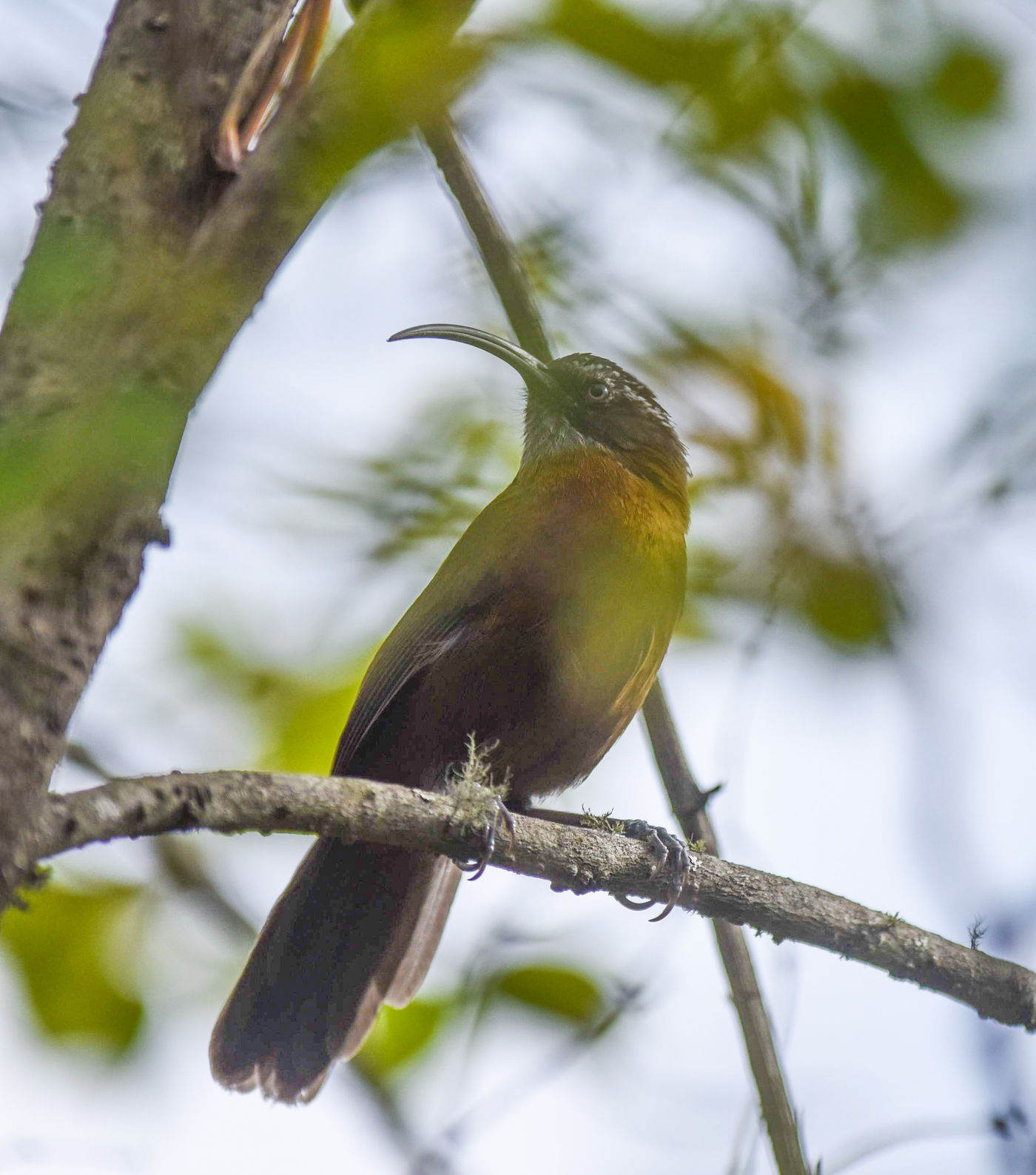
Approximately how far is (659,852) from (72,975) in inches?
59.3

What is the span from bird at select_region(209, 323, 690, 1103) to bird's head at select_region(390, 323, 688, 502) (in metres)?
0.02

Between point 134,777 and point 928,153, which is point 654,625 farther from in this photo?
point 928,153

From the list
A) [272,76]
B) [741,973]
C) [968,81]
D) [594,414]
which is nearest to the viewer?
[968,81]

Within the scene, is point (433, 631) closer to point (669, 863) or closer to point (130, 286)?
point (669, 863)

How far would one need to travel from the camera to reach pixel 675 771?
376 centimetres

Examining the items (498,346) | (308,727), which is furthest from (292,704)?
(498,346)

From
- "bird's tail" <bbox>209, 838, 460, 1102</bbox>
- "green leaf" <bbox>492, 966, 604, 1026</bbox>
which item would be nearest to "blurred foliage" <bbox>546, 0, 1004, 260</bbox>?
"green leaf" <bbox>492, 966, 604, 1026</bbox>

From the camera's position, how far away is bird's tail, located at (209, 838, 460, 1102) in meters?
4.39

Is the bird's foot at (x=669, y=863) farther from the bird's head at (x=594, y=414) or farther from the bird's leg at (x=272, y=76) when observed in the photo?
the bird's leg at (x=272, y=76)

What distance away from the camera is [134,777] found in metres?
2.08

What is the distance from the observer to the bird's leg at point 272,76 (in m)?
2.12

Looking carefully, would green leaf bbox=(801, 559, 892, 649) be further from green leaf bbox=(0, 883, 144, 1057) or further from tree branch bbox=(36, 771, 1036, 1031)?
green leaf bbox=(0, 883, 144, 1057)

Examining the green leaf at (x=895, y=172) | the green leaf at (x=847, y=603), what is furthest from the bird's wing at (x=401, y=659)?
the green leaf at (x=895, y=172)

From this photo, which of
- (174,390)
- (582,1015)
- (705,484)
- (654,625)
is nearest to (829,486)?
(705,484)
